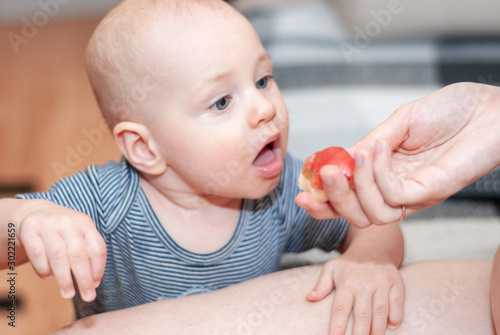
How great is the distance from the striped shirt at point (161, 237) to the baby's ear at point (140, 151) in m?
0.07

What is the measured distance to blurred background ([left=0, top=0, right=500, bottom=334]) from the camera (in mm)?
1442

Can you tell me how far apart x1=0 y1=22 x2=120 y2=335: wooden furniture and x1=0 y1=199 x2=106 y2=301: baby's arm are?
0.94m

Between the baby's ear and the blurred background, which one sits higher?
the baby's ear

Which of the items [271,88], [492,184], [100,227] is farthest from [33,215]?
[492,184]

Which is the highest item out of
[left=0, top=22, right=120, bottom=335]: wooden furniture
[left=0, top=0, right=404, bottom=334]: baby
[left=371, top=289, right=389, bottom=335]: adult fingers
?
[left=0, top=0, right=404, bottom=334]: baby

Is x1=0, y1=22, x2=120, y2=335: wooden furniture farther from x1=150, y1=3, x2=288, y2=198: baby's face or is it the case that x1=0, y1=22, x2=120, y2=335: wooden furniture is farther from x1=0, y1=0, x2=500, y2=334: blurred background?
x1=150, y1=3, x2=288, y2=198: baby's face

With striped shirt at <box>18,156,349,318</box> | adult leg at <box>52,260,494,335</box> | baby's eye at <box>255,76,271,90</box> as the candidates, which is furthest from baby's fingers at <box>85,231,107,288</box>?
baby's eye at <box>255,76,271,90</box>

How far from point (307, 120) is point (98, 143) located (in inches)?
43.3

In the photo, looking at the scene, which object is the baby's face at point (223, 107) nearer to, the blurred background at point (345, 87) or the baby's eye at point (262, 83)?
the baby's eye at point (262, 83)

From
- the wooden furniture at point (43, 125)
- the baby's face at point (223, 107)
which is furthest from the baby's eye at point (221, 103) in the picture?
the wooden furniture at point (43, 125)

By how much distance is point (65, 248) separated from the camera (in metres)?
0.85

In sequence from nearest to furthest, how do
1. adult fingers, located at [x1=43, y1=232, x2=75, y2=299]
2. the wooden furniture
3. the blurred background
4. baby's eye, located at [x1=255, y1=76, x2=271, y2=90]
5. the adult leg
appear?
adult fingers, located at [x1=43, y1=232, x2=75, y2=299] → the adult leg → baby's eye, located at [x1=255, y1=76, x2=271, y2=90] → the blurred background → the wooden furniture

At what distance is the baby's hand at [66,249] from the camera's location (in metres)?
0.84

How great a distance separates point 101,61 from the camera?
1115 mm
